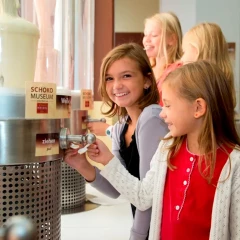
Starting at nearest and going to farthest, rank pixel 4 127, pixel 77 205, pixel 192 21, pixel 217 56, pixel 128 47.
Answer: pixel 4 127
pixel 128 47
pixel 77 205
pixel 217 56
pixel 192 21

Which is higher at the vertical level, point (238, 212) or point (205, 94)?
point (205, 94)

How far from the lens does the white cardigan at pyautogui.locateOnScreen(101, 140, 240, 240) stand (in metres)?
0.70

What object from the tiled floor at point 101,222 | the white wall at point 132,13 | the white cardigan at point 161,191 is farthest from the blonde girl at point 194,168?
the white wall at point 132,13

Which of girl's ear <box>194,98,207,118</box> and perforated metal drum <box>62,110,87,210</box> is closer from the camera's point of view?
girl's ear <box>194,98,207,118</box>

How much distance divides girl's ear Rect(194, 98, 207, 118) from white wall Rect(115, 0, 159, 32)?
11.3 feet

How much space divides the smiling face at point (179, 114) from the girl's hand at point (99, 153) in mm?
137

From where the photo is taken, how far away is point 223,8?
2.80m

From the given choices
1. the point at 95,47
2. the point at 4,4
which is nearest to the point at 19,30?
the point at 4,4

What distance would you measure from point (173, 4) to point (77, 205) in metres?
2.19

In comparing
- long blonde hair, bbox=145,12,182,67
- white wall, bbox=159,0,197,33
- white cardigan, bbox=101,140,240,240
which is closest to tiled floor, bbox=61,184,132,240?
white cardigan, bbox=101,140,240,240

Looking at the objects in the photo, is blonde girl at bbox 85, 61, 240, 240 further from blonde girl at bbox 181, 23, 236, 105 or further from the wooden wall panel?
the wooden wall panel

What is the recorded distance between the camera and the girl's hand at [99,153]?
712mm

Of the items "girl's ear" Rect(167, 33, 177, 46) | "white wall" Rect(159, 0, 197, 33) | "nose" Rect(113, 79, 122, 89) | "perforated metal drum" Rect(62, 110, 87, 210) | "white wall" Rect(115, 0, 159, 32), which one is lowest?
"perforated metal drum" Rect(62, 110, 87, 210)

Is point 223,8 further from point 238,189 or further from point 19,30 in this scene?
point 19,30
